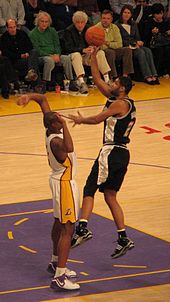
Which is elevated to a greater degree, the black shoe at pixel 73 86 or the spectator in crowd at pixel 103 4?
the spectator in crowd at pixel 103 4

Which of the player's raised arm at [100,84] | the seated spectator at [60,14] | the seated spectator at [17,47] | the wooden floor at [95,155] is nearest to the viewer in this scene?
the player's raised arm at [100,84]

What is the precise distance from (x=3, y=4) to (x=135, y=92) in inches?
148

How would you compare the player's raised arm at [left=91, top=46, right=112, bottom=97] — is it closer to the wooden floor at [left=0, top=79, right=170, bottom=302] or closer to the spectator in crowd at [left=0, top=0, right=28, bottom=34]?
the wooden floor at [left=0, top=79, right=170, bottom=302]

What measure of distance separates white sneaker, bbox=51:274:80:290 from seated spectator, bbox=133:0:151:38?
1441 centimetres

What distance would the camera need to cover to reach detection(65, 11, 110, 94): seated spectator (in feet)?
76.0

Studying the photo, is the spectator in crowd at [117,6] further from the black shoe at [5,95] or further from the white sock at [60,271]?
the white sock at [60,271]

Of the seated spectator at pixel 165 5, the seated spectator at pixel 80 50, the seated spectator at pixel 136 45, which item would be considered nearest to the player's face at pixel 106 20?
the seated spectator at pixel 80 50

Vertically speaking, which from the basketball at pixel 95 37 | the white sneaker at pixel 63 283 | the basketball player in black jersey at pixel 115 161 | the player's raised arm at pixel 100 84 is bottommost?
the white sneaker at pixel 63 283

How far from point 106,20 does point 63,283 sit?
504 inches

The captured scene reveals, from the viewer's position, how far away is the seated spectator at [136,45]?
24234 mm

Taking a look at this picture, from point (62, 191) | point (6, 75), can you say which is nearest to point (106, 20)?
point (6, 75)

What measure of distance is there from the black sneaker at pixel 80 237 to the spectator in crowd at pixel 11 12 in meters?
11.8

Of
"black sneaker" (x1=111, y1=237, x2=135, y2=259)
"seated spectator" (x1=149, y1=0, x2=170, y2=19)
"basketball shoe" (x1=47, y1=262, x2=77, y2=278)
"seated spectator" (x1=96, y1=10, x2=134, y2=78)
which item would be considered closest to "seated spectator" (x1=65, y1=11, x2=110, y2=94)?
"seated spectator" (x1=96, y1=10, x2=134, y2=78)

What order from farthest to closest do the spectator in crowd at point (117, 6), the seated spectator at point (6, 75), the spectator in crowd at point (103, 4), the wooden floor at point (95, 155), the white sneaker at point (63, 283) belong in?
1. the spectator in crowd at point (103, 4)
2. the spectator in crowd at point (117, 6)
3. the seated spectator at point (6, 75)
4. the wooden floor at point (95, 155)
5. the white sneaker at point (63, 283)
